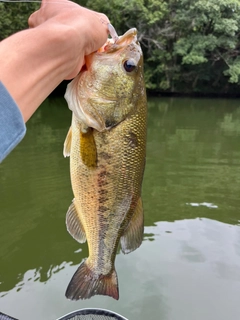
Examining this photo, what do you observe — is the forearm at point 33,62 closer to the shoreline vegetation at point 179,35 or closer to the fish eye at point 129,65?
the fish eye at point 129,65

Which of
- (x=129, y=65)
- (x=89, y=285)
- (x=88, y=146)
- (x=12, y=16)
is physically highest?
(x=129, y=65)

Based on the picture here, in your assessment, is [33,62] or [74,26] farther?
[74,26]

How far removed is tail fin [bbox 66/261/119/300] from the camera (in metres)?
1.82

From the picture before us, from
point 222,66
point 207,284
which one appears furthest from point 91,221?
point 222,66

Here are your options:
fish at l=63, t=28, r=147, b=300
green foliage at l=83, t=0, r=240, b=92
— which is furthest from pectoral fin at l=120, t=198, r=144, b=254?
green foliage at l=83, t=0, r=240, b=92

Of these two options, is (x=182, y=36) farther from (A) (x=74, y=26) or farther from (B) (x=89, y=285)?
(A) (x=74, y=26)

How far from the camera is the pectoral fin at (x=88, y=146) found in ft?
5.18

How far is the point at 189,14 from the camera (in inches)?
879

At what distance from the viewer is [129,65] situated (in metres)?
1.58

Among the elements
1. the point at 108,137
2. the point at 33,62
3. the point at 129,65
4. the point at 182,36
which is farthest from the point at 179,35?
the point at 33,62

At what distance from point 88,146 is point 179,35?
24.2 meters

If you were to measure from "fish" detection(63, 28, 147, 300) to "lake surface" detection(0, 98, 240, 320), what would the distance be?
95.1 inches

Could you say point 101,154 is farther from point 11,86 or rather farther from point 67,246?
point 67,246

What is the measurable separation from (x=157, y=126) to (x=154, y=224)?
863cm
